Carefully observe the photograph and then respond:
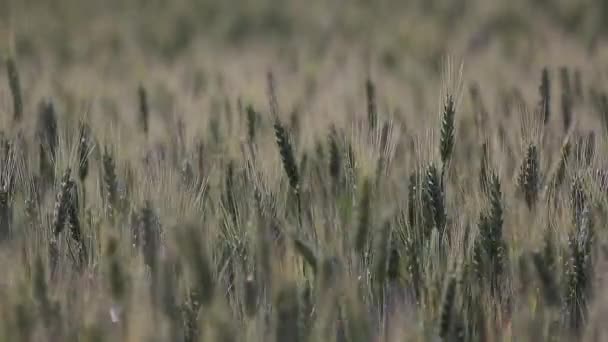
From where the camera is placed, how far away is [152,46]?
20.4 feet

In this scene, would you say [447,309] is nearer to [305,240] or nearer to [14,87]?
[305,240]

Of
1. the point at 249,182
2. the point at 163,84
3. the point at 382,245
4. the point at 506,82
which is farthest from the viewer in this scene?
the point at 163,84

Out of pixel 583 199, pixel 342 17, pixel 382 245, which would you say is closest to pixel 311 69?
pixel 342 17

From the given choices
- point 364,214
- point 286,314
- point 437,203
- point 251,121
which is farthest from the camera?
point 251,121

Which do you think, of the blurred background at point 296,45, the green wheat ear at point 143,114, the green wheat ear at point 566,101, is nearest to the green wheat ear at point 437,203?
the green wheat ear at point 566,101

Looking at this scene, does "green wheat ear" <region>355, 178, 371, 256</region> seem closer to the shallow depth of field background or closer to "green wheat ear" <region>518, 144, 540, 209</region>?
the shallow depth of field background

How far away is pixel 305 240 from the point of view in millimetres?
1754

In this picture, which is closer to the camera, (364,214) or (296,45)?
(364,214)

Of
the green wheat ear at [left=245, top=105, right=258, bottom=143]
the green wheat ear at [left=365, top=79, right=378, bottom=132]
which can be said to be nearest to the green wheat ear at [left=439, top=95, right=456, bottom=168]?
the green wheat ear at [left=365, top=79, right=378, bottom=132]

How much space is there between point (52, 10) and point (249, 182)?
17.6 ft

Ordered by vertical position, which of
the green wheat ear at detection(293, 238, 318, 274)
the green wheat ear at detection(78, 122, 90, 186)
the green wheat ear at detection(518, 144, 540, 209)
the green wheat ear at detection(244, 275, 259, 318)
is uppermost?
the green wheat ear at detection(78, 122, 90, 186)

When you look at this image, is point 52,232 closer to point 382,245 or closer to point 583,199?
point 382,245

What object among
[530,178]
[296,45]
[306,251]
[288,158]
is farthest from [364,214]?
[296,45]

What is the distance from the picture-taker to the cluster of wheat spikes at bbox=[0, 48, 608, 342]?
1.49 meters
